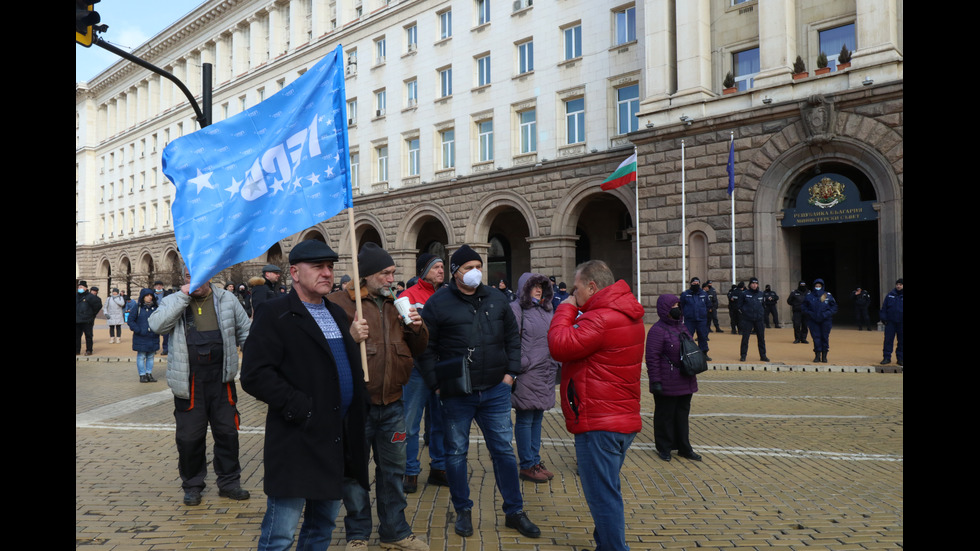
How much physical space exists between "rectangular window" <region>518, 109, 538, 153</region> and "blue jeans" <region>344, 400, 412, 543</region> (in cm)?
2504

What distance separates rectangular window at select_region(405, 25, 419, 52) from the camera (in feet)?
111

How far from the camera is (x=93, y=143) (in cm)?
6706

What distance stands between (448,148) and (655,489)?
92.8 feet

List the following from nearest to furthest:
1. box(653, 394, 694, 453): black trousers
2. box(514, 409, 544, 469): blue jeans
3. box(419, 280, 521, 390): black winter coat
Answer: box(419, 280, 521, 390): black winter coat, box(514, 409, 544, 469): blue jeans, box(653, 394, 694, 453): black trousers

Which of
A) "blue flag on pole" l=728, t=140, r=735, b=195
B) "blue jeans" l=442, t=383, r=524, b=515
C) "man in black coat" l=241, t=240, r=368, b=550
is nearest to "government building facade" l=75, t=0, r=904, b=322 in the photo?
"blue flag on pole" l=728, t=140, r=735, b=195

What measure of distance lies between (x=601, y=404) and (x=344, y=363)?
1.54m

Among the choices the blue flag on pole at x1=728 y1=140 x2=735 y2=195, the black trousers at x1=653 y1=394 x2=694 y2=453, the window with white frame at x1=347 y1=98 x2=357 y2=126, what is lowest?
the black trousers at x1=653 y1=394 x2=694 y2=453

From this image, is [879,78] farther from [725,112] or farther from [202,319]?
[202,319]

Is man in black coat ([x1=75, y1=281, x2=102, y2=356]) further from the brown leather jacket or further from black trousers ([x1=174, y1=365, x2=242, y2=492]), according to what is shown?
the brown leather jacket

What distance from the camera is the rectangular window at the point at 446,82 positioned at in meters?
32.2

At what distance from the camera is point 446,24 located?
32.6 metres

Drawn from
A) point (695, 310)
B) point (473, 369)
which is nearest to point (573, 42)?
point (695, 310)

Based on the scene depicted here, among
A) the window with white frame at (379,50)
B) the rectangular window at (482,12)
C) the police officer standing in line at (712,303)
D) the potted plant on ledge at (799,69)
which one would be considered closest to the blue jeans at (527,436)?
the police officer standing in line at (712,303)
